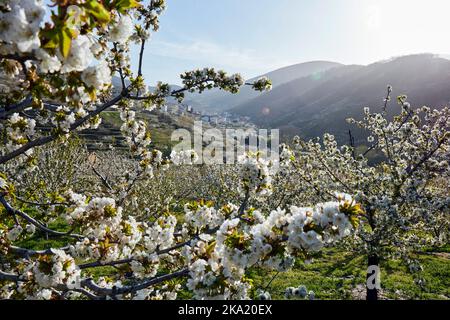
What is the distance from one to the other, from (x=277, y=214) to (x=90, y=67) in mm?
2525

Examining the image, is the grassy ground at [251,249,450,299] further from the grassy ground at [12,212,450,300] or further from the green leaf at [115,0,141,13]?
the green leaf at [115,0,141,13]

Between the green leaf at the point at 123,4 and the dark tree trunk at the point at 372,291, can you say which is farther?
the dark tree trunk at the point at 372,291

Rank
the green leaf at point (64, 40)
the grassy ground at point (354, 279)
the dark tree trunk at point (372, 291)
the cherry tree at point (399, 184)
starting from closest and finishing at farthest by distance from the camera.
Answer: the green leaf at point (64, 40) → the cherry tree at point (399, 184) → the dark tree trunk at point (372, 291) → the grassy ground at point (354, 279)

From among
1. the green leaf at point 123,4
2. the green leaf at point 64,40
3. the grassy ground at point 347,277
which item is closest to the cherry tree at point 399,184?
the grassy ground at point 347,277

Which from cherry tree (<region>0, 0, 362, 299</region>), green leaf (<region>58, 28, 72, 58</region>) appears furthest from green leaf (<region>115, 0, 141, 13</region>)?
green leaf (<region>58, 28, 72, 58</region>)

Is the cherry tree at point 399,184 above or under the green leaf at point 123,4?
under

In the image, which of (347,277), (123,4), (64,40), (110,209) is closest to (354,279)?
(347,277)

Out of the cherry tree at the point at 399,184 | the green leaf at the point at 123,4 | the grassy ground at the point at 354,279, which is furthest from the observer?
the grassy ground at the point at 354,279

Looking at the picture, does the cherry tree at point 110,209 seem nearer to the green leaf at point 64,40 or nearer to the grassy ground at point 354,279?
the green leaf at point 64,40

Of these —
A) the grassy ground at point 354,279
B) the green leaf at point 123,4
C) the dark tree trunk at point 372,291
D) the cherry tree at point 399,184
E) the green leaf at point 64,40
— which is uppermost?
the green leaf at point 123,4

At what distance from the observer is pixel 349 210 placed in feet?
12.1

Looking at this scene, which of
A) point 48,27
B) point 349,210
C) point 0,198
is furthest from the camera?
point 0,198

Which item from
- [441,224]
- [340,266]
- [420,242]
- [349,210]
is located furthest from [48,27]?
[340,266]
